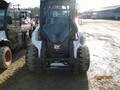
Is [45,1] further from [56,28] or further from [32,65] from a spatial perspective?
[32,65]

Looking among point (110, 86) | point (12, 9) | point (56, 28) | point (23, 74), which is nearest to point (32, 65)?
point (23, 74)

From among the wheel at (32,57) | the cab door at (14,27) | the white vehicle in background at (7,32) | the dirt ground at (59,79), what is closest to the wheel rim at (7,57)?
the white vehicle in background at (7,32)

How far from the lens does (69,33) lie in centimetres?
433

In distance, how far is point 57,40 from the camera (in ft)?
14.1

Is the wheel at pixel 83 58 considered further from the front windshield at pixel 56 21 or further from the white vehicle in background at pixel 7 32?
the white vehicle in background at pixel 7 32

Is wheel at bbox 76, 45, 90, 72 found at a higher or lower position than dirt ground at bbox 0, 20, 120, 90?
higher

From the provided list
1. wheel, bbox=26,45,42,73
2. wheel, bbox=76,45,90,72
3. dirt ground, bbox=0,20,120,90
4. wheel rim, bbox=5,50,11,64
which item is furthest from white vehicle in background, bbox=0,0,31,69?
wheel, bbox=76,45,90,72

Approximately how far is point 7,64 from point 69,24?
2.76 metres

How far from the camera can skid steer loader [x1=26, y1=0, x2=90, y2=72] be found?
4.16 m

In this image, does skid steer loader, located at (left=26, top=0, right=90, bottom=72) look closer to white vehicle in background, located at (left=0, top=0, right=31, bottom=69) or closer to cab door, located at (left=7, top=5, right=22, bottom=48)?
white vehicle in background, located at (left=0, top=0, right=31, bottom=69)

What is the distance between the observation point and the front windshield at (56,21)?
435 centimetres

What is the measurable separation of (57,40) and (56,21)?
0.65 m

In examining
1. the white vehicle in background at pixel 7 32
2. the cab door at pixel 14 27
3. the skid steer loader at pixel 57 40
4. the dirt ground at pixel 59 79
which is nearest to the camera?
the dirt ground at pixel 59 79

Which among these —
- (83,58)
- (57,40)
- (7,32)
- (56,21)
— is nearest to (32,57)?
(57,40)
